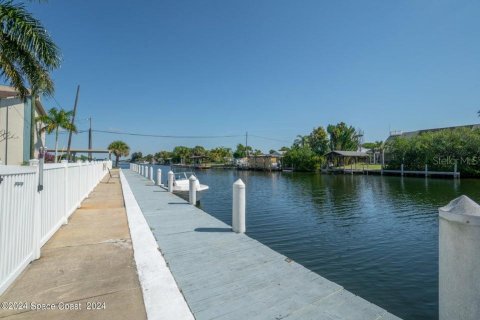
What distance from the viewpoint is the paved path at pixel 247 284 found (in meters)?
3.18

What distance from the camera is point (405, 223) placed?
13211 mm

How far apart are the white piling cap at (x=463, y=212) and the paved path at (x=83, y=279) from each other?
3.19m

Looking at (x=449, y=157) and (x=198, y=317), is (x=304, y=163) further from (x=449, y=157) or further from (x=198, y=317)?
(x=198, y=317)

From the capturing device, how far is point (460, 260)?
2.41m

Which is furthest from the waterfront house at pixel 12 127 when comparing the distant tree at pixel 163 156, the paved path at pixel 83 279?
the distant tree at pixel 163 156

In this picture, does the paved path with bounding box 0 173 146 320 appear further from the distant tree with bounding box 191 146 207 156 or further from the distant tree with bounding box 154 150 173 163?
the distant tree with bounding box 154 150 173 163

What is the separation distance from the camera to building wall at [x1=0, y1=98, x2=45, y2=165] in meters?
21.2

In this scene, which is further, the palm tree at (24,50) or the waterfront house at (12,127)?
the waterfront house at (12,127)

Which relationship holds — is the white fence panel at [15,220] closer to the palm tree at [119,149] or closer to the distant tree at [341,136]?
the palm tree at [119,149]

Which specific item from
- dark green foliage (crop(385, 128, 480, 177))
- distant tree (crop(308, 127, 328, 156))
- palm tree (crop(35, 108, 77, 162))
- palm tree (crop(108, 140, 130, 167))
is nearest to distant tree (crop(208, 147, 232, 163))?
distant tree (crop(308, 127, 328, 156))

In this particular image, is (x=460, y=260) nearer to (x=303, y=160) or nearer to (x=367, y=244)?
(x=367, y=244)

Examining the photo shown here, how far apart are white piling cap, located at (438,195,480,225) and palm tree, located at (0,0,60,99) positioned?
13479 millimetres

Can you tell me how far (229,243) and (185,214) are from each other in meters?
3.48

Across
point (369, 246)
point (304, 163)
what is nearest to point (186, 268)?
point (369, 246)
